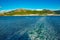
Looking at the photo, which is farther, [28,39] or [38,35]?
[38,35]

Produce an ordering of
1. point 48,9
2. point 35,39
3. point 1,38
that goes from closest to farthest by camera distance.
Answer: point 35,39
point 1,38
point 48,9

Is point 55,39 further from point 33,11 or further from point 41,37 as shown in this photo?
point 33,11

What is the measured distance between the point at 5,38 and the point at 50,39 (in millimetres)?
2982

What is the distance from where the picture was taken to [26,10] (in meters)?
21.0

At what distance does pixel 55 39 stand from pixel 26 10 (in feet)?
42.5

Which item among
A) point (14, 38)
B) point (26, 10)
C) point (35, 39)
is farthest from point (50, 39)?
point (26, 10)

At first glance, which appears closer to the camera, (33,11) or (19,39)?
(19,39)

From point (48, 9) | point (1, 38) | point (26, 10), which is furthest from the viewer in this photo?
point (26, 10)

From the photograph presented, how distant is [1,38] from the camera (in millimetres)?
9078

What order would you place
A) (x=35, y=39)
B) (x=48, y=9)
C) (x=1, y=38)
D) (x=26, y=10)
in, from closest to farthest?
(x=35, y=39) → (x=1, y=38) → (x=48, y=9) → (x=26, y=10)

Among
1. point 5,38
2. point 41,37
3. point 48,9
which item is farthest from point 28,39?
point 48,9

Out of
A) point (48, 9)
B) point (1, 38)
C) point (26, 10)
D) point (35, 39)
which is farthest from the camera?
point (26, 10)

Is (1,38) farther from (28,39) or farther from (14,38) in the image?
(28,39)

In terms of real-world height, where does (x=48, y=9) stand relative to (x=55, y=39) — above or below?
above
